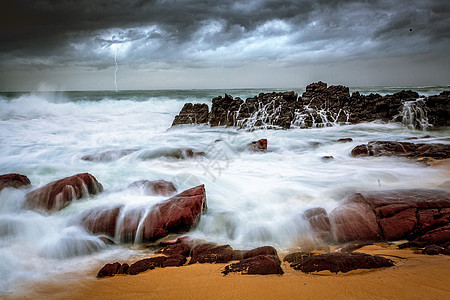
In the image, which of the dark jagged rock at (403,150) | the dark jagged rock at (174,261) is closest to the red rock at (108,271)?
the dark jagged rock at (174,261)

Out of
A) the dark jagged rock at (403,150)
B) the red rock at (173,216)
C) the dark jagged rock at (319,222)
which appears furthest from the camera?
the dark jagged rock at (403,150)

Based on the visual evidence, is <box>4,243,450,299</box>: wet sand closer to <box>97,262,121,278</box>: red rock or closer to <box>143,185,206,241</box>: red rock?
<box>97,262,121,278</box>: red rock

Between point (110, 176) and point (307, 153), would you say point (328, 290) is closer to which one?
point (110, 176)

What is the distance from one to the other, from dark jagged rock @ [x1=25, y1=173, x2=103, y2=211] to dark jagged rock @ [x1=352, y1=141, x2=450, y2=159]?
6.69 metres

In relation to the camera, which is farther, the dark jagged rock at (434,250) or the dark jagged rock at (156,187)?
the dark jagged rock at (156,187)

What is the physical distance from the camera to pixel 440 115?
13094 mm

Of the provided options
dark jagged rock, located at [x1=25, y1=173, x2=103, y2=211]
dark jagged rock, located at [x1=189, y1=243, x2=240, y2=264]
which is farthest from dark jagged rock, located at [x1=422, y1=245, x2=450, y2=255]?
dark jagged rock, located at [x1=25, y1=173, x2=103, y2=211]

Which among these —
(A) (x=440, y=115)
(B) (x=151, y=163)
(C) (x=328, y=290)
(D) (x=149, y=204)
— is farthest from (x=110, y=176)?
(A) (x=440, y=115)

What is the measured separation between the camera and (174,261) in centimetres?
283

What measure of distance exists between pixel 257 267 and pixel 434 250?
5.64ft

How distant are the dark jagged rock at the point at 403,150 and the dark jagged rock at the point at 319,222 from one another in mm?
4423

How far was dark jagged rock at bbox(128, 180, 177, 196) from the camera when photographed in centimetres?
483

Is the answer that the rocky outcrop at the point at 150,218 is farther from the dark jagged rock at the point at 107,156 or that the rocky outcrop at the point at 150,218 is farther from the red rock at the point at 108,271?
the dark jagged rock at the point at 107,156

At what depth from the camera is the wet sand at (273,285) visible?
76.0 inches
